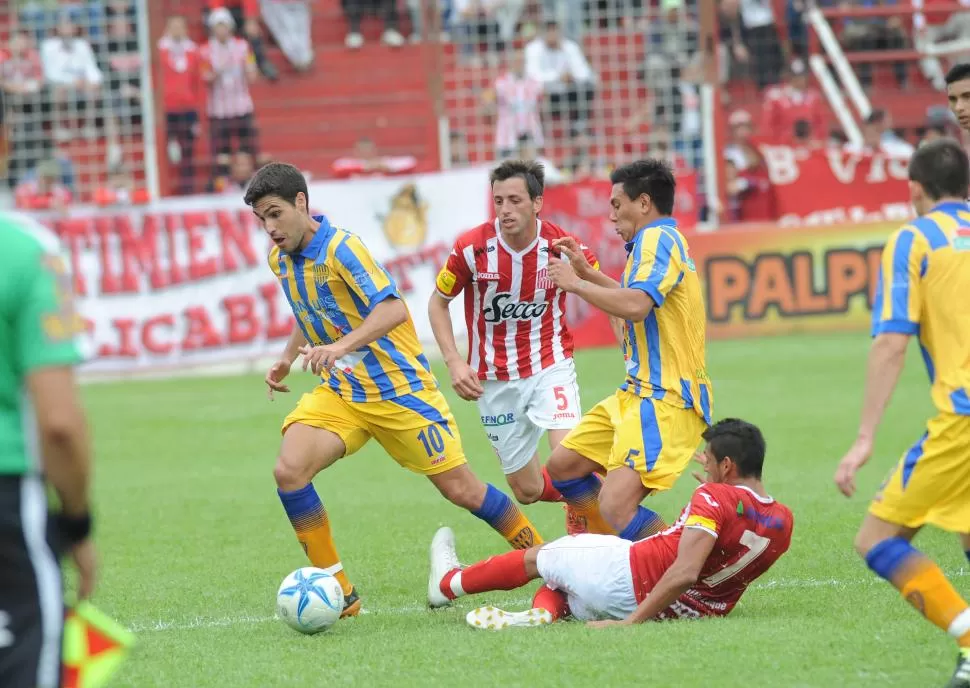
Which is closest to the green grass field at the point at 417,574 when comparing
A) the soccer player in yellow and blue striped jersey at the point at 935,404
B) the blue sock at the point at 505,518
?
the blue sock at the point at 505,518

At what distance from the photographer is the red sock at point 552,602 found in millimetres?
6441

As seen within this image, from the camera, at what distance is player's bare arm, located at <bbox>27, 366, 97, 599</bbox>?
3.23 meters

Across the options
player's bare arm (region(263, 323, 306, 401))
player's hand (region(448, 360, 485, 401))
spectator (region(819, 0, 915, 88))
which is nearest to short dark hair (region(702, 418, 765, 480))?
player's hand (region(448, 360, 485, 401))

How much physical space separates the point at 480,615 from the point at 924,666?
6.19 ft

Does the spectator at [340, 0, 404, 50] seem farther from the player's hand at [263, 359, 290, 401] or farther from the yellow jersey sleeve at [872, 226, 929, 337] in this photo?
the yellow jersey sleeve at [872, 226, 929, 337]

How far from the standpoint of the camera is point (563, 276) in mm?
6715

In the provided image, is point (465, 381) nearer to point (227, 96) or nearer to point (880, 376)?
point (880, 376)

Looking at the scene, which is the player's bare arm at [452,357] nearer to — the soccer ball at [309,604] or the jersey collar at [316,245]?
the jersey collar at [316,245]

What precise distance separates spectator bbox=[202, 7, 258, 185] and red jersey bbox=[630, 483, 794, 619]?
1513 cm

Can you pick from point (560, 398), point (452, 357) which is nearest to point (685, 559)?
point (452, 357)

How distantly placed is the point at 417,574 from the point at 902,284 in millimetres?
3672

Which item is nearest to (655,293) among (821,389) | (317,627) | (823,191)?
(317,627)

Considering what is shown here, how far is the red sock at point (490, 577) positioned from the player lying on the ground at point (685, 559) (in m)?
0.01

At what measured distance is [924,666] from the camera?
528 centimetres
